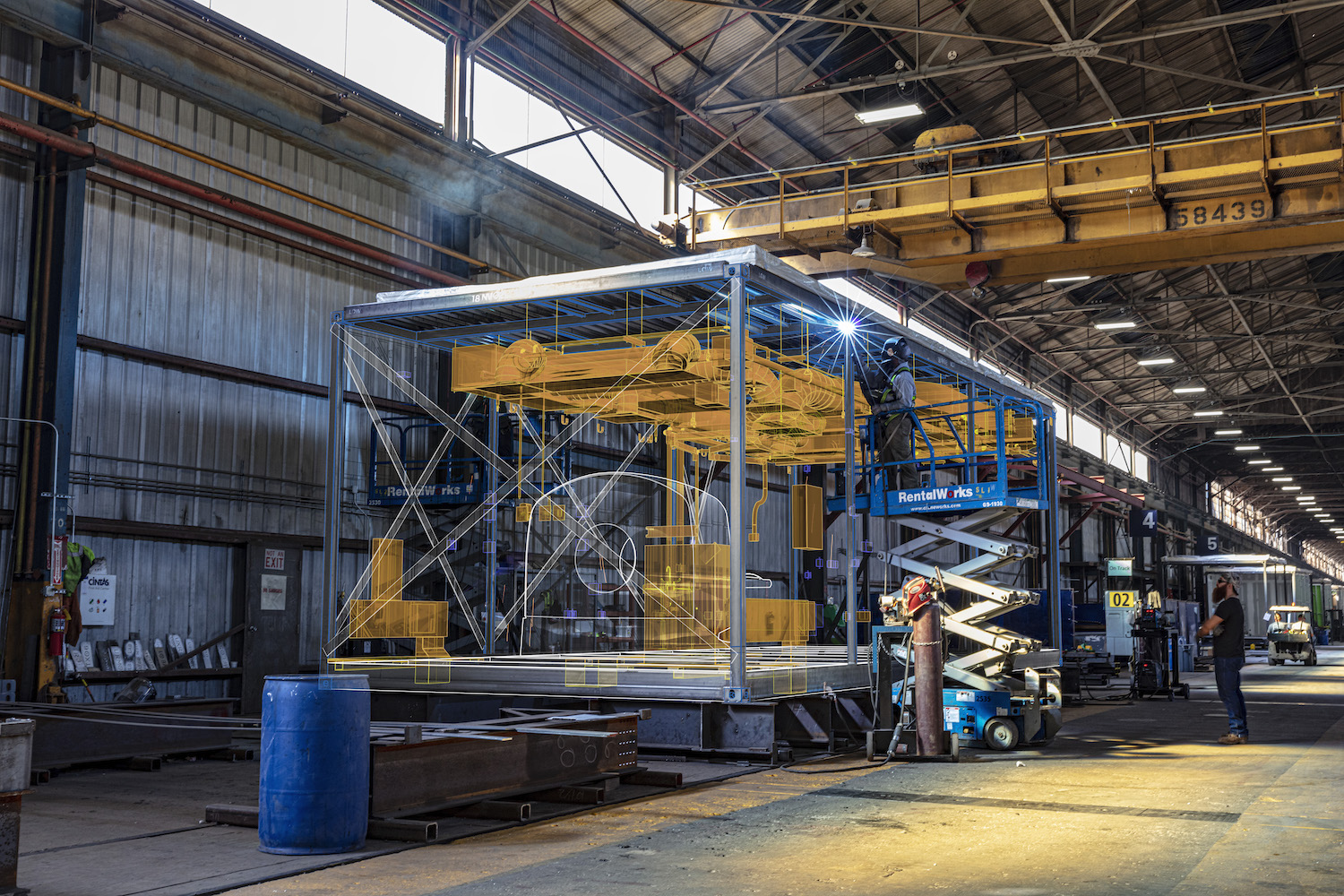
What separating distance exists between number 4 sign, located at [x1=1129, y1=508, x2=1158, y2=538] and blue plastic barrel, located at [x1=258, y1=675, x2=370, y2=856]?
28.1 m

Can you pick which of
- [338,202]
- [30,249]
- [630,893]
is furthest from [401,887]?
[338,202]

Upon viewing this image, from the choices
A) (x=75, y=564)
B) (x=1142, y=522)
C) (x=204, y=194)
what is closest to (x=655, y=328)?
(x=204, y=194)

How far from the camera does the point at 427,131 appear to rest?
55.8ft

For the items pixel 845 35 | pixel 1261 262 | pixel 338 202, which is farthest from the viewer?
pixel 1261 262

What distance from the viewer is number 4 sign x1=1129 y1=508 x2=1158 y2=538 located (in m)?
31.3

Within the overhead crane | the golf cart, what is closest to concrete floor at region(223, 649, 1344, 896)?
the overhead crane

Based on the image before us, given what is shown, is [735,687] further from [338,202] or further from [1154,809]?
[338,202]

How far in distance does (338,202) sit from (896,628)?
31.8 ft

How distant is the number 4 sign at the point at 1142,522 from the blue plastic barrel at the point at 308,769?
2811cm

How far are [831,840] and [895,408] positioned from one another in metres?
7.13

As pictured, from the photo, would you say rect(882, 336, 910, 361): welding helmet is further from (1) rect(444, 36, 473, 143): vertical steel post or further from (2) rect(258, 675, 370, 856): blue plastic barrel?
(2) rect(258, 675, 370, 856): blue plastic barrel
